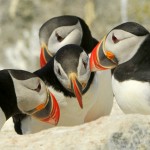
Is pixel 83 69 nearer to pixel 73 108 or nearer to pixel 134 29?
pixel 73 108

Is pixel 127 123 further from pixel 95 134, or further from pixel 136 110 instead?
pixel 136 110

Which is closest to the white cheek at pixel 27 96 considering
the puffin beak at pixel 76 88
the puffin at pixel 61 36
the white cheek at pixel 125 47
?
the puffin beak at pixel 76 88

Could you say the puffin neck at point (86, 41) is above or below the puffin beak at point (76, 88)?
below

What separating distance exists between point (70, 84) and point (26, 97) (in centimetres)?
35

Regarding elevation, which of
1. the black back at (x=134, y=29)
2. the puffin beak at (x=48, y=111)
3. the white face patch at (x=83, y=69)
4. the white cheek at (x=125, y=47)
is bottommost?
the puffin beak at (x=48, y=111)

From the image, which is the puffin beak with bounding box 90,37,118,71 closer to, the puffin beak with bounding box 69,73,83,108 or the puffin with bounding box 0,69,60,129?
the puffin beak with bounding box 69,73,83,108

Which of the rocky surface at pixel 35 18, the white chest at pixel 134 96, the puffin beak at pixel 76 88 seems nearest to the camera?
the white chest at pixel 134 96

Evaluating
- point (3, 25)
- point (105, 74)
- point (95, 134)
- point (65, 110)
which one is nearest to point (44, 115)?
point (65, 110)

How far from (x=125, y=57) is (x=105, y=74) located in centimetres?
85

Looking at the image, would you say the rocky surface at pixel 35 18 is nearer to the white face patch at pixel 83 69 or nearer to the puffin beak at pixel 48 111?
the white face patch at pixel 83 69

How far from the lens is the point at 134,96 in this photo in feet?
15.3

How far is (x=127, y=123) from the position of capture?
3.68 m

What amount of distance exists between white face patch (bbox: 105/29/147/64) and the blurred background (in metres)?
8.14

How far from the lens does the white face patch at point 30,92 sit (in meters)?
4.94
